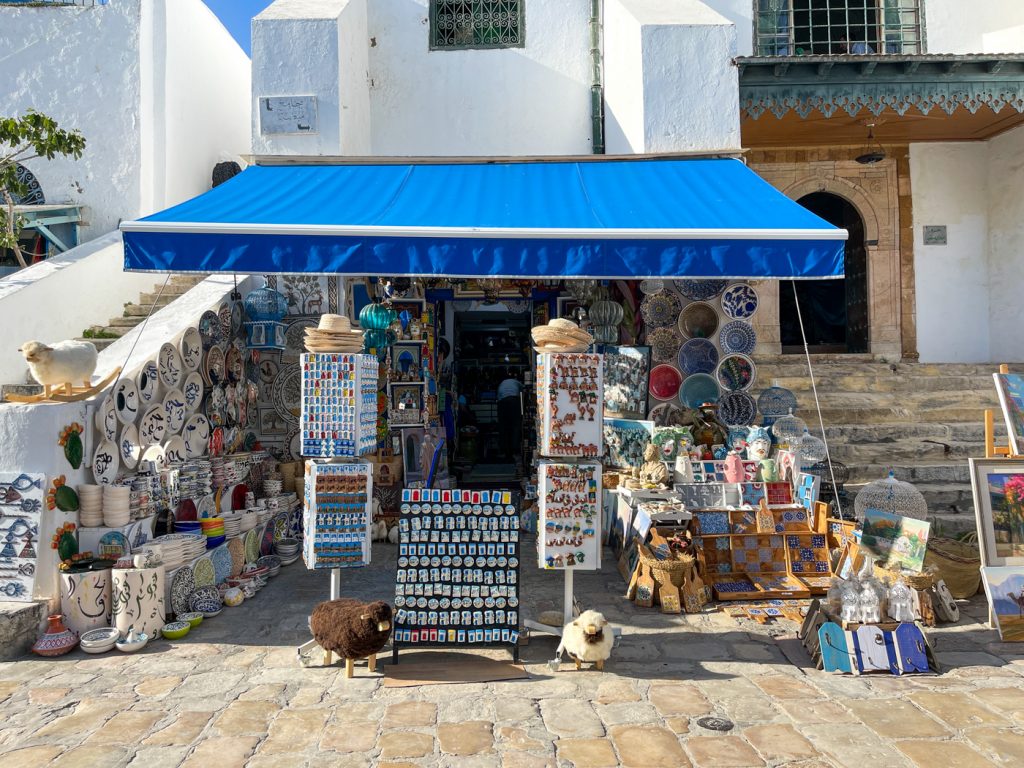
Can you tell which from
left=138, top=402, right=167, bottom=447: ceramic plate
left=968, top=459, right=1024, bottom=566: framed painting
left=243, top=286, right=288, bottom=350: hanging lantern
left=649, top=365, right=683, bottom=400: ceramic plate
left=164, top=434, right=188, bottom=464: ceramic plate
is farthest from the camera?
left=649, top=365, right=683, bottom=400: ceramic plate

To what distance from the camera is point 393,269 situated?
4.98 meters

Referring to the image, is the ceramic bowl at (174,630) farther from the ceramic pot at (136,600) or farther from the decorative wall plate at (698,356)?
the decorative wall plate at (698,356)

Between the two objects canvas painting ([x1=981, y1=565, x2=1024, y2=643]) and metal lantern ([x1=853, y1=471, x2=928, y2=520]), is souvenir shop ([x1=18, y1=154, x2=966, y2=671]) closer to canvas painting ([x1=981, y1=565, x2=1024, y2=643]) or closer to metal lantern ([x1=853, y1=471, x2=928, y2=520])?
metal lantern ([x1=853, y1=471, x2=928, y2=520])

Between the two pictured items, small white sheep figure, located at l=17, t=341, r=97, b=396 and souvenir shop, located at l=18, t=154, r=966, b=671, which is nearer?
souvenir shop, located at l=18, t=154, r=966, b=671

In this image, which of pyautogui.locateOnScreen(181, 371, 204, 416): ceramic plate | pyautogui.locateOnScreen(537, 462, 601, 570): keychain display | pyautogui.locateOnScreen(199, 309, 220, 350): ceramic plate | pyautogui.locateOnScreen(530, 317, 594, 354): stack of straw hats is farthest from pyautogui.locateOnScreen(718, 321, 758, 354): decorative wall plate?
pyautogui.locateOnScreen(181, 371, 204, 416): ceramic plate

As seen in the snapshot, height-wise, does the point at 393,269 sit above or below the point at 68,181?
below

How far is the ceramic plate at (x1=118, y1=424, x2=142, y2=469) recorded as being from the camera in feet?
17.8

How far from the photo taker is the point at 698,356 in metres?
7.55

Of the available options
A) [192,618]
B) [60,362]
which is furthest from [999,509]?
[60,362]

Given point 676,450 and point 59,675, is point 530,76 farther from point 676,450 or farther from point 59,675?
point 59,675

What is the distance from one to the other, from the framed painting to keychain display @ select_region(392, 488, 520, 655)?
3.37 meters

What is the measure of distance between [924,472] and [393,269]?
5989 millimetres

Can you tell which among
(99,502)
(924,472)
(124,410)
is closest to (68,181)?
(124,410)

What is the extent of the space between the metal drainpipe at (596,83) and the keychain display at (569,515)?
4.83 m
